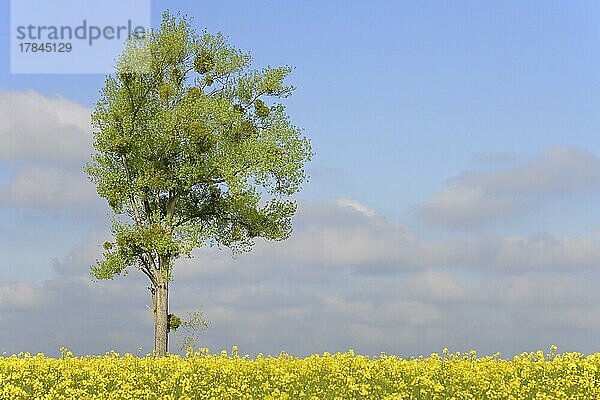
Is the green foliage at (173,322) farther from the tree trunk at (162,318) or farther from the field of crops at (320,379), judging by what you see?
the field of crops at (320,379)

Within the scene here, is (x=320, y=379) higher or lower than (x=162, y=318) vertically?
lower

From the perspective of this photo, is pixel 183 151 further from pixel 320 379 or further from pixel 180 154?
pixel 320 379

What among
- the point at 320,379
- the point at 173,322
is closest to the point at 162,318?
the point at 173,322

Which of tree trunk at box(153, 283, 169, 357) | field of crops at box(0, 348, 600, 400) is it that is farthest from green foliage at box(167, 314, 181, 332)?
field of crops at box(0, 348, 600, 400)

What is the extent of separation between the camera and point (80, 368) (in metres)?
17.7

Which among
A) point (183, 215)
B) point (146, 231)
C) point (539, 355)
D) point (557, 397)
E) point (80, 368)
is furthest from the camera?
point (183, 215)

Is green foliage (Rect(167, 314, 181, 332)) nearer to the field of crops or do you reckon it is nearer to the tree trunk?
the tree trunk

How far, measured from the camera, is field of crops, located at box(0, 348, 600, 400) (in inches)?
534

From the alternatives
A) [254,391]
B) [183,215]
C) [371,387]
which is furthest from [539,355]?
[183,215]

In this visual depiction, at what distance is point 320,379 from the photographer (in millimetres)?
14766

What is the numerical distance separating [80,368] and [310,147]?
31.7 feet

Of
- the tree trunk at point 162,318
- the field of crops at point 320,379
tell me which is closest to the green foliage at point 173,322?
the tree trunk at point 162,318

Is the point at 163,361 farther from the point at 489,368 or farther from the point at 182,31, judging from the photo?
the point at 182,31

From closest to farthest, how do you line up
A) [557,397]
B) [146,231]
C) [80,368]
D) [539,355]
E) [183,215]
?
[557,397]
[539,355]
[80,368]
[146,231]
[183,215]
